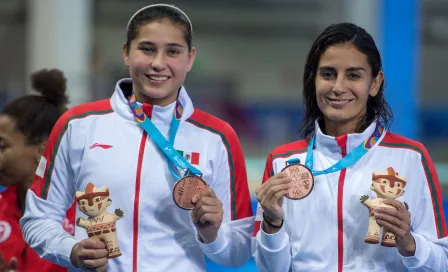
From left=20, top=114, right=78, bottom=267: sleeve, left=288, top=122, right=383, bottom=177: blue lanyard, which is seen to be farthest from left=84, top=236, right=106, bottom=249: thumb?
left=288, top=122, right=383, bottom=177: blue lanyard

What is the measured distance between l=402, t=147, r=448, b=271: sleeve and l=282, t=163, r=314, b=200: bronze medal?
349mm

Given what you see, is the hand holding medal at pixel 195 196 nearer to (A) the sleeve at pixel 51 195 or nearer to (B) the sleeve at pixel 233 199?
(B) the sleeve at pixel 233 199

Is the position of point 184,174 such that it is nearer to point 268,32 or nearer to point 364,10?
point 364,10

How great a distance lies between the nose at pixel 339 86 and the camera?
8.61ft

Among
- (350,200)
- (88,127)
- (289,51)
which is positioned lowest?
(350,200)

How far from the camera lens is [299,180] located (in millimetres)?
2520

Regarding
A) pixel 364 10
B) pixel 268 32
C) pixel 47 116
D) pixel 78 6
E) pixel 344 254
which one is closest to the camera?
pixel 344 254

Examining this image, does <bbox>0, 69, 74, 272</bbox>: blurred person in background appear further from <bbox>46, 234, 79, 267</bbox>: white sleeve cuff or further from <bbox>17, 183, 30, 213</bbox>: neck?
<bbox>46, 234, 79, 267</bbox>: white sleeve cuff

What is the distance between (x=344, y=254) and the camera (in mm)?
2582

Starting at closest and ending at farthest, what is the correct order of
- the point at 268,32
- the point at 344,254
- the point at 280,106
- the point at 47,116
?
the point at 344,254 → the point at 47,116 → the point at 280,106 → the point at 268,32

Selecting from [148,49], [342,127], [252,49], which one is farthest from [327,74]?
[252,49]

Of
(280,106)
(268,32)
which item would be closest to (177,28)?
(280,106)

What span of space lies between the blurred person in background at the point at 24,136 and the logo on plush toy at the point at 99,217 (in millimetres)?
822

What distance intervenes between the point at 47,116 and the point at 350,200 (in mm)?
1361
